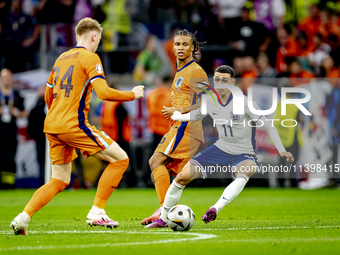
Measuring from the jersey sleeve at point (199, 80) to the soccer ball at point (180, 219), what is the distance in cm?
157

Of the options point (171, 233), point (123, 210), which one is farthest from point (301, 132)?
point (171, 233)

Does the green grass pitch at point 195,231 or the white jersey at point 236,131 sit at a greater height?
the white jersey at point 236,131

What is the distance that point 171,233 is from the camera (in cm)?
607

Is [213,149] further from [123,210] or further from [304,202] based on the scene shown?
[304,202]

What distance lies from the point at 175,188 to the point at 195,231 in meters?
0.65

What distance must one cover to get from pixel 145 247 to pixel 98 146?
1.57m

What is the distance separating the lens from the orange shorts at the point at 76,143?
20.1ft

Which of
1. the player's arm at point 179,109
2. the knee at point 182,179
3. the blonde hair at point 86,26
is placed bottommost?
the knee at point 182,179

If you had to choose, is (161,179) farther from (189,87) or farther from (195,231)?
(189,87)

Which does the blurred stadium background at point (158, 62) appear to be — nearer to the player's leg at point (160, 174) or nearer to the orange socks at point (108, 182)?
the player's leg at point (160, 174)

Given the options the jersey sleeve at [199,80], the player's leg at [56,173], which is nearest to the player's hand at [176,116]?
the jersey sleeve at [199,80]

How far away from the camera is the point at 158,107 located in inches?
515


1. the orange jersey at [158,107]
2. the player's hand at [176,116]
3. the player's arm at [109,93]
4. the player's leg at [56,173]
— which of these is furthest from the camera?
the orange jersey at [158,107]

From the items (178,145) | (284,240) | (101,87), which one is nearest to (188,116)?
(178,145)
